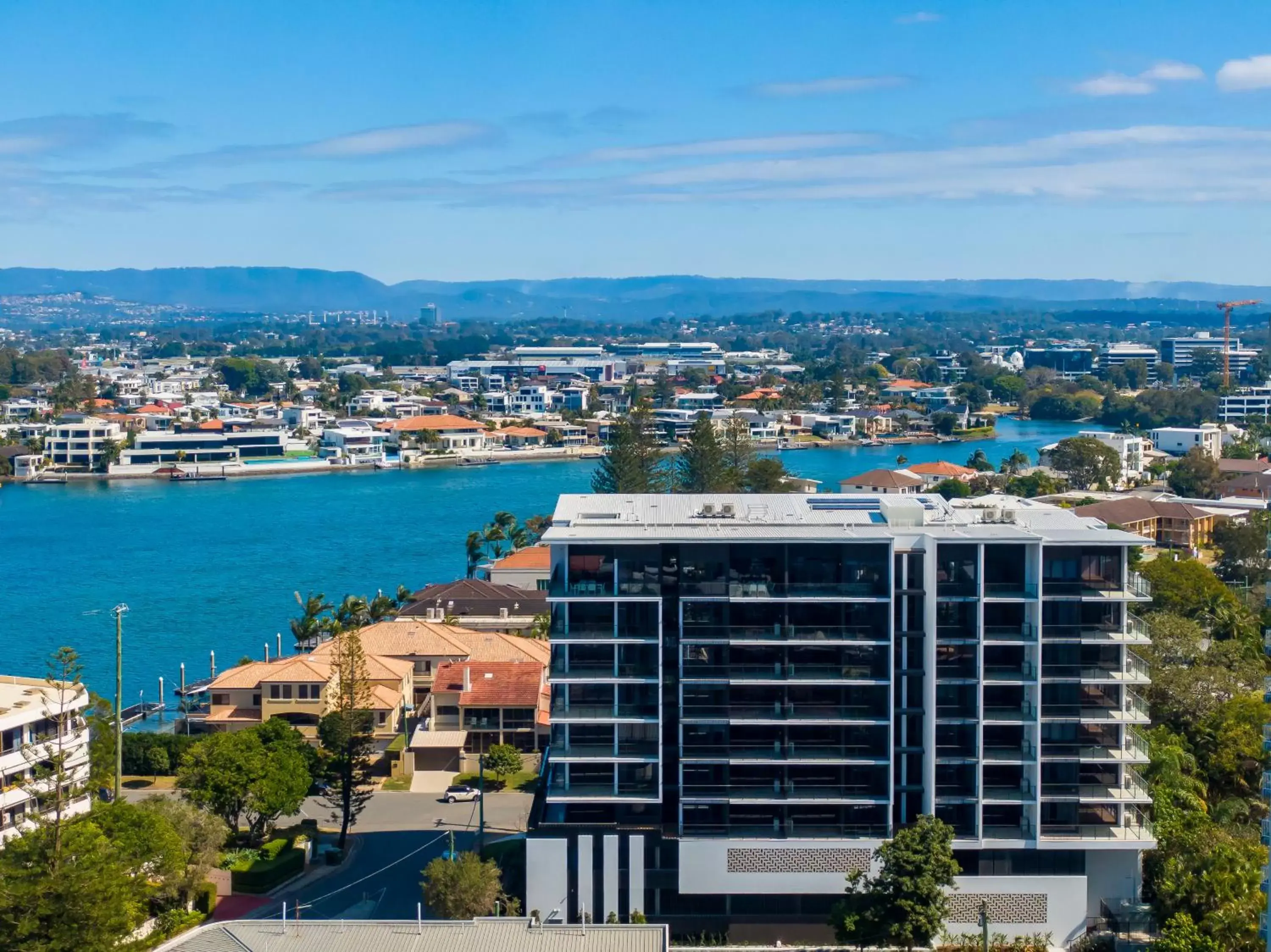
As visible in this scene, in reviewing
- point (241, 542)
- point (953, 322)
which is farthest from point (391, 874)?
point (953, 322)

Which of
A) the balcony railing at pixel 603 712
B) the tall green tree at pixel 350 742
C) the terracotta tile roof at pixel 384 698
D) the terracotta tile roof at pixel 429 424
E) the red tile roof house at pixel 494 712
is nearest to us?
the balcony railing at pixel 603 712

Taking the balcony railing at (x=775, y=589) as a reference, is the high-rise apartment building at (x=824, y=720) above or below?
below

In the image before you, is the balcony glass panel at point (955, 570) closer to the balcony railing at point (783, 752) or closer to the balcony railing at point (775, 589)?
the balcony railing at point (775, 589)

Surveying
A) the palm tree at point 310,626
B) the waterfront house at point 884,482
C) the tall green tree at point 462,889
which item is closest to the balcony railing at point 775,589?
the tall green tree at point 462,889

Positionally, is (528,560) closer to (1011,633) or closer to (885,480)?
(885,480)

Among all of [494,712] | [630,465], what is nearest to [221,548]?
[630,465]

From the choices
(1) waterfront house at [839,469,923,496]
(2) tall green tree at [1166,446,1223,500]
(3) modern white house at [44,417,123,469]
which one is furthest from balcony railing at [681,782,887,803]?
(3) modern white house at [44,417,123,469]

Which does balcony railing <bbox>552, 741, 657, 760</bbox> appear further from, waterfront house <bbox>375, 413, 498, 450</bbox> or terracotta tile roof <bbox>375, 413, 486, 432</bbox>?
terracotta tile roof <bbox>375, 413, 486, 432</bbox>
